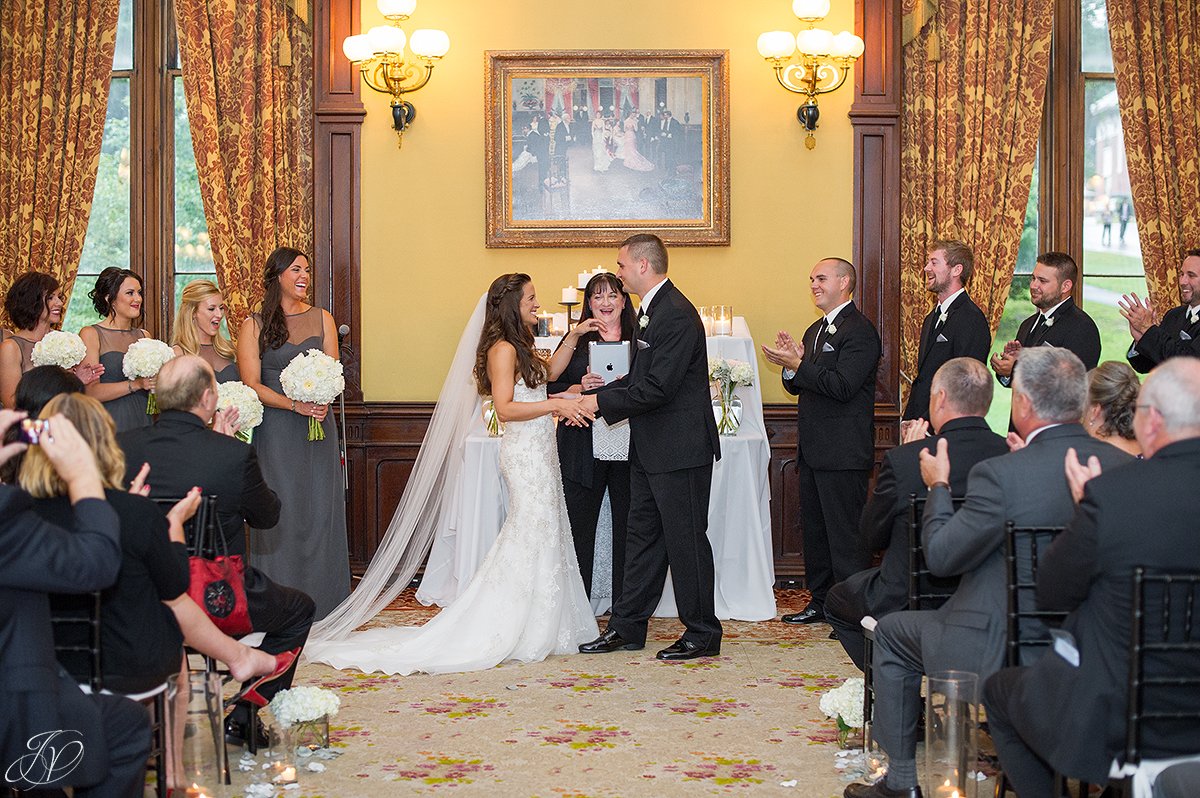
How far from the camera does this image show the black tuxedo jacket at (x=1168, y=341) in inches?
268

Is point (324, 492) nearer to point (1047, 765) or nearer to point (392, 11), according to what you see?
point (392, 11)

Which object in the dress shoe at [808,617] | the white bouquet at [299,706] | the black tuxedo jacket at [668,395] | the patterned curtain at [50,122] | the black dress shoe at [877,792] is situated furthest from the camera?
the patterned curtain at [50,122]

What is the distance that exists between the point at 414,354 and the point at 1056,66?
458 cm

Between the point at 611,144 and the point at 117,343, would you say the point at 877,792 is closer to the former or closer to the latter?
the point at 117,343

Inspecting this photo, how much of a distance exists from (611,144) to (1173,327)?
11.3 feet

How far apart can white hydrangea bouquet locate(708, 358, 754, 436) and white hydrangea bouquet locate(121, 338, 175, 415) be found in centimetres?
287

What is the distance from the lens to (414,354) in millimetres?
8492

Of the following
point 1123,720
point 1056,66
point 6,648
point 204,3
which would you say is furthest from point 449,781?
point 1056,66

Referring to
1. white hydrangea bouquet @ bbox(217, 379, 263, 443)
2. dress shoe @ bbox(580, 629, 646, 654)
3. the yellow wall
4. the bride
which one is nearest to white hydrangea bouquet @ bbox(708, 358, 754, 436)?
the bride

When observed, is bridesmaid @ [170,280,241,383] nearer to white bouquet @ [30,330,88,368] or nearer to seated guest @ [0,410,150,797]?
white bouquet @ [30,330,88,368]

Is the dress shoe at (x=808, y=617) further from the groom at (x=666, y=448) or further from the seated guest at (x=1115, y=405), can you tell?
the seated guest at (x=1115, y=405)

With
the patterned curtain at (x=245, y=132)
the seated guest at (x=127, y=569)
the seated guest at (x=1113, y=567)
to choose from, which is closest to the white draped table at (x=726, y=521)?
the patterned curtain at (x=245, y=132)

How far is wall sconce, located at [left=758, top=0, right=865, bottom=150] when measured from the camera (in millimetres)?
7938

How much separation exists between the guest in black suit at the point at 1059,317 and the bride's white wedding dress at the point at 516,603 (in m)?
2.41
